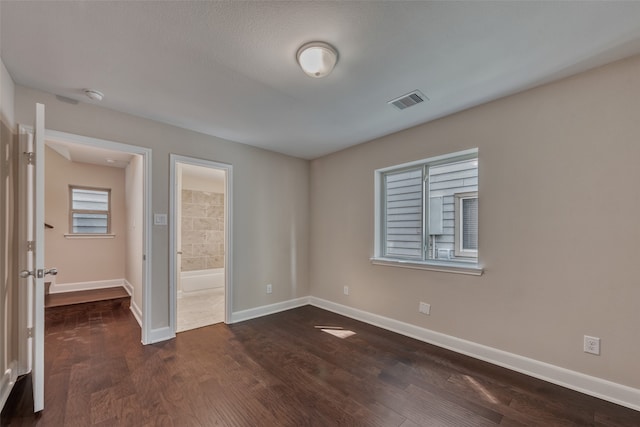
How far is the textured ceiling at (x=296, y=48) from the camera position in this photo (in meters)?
1.53

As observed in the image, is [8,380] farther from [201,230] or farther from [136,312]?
[201,230]

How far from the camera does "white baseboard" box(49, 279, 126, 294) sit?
16.6 feet

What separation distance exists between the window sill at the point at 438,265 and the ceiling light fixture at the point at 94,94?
334 cm

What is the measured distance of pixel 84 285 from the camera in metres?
5.30

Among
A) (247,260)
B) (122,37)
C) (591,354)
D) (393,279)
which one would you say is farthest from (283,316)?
(122,37)

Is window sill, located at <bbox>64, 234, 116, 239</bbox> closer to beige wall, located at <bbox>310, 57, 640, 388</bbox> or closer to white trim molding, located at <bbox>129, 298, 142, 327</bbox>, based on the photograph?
white trim molding, located at <bbox>129, 298, 142, 327</bbox>

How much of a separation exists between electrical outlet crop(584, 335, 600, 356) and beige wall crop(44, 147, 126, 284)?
707cm

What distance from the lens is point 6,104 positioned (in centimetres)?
207

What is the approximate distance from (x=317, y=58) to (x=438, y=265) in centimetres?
230

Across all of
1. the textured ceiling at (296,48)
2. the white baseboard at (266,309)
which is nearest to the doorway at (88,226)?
the white baseboard at (266,309)

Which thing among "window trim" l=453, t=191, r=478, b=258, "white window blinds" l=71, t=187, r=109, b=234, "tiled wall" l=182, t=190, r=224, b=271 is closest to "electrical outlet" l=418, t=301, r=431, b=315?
"window trim" l=453, t=191, r=478, b=258

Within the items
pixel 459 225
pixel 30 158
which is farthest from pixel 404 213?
pixel 30 158

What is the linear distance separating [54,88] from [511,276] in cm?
428

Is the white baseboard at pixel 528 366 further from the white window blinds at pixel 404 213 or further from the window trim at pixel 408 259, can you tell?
the white window blinds at pixel 404 213
